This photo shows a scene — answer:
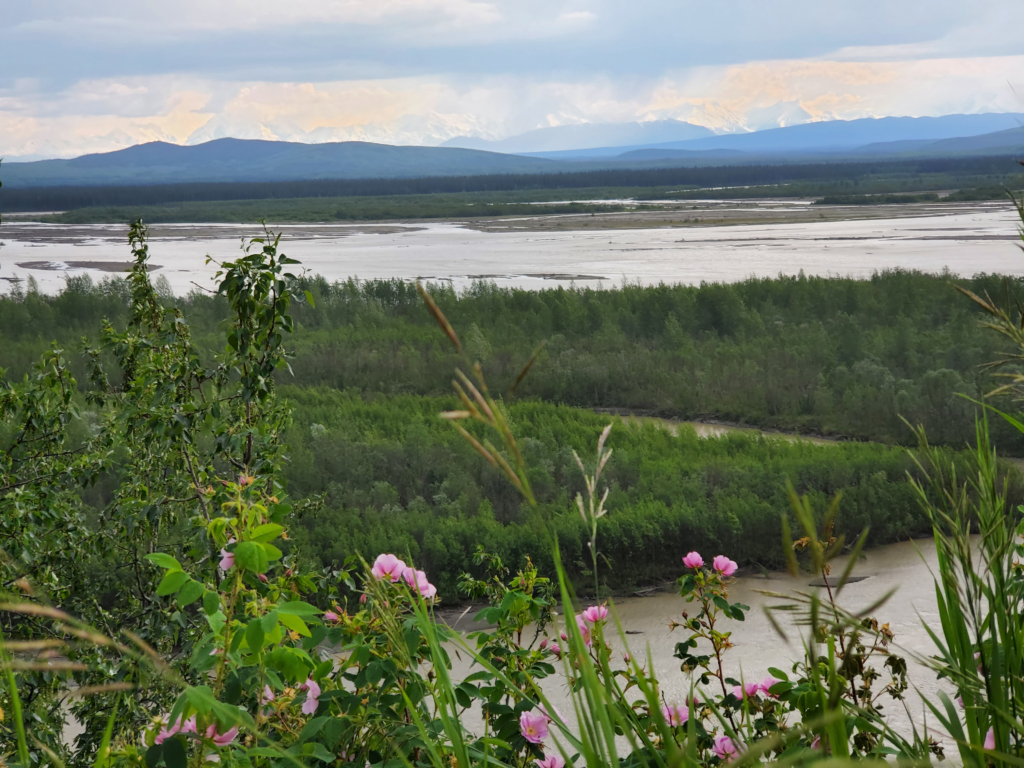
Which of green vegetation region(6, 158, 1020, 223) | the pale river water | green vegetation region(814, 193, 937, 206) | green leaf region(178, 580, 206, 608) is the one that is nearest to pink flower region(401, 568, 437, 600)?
green leaf region(178, 580, 206, 608)

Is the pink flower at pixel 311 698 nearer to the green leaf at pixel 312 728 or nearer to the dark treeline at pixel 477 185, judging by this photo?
the green leaf at pixel 312 728

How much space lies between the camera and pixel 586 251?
39.2m

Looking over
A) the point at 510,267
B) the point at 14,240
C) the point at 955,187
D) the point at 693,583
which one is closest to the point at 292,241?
the point at 14,240

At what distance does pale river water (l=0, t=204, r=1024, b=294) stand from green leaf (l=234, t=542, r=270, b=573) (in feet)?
67.4

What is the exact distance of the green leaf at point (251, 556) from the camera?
4.69 ft

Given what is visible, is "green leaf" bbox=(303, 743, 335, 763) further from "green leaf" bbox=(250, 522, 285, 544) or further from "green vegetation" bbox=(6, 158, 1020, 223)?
"green vegetation" bbox=(6, 158, 1020, 223)

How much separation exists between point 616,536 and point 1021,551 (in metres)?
5.24

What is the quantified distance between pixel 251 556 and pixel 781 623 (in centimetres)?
488

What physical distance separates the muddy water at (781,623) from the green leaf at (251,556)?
3.38 metres

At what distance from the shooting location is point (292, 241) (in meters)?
49.7

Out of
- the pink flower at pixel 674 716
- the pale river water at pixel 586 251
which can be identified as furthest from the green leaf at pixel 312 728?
the pale river water at pixel 586 251

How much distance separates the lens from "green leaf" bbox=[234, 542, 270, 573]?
56.3 inches

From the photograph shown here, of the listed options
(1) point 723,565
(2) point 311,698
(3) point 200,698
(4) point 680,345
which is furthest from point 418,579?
(4) point 680,345

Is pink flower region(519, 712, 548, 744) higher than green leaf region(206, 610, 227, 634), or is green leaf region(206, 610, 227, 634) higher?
green leaf region(206, 610, 227, 634)
